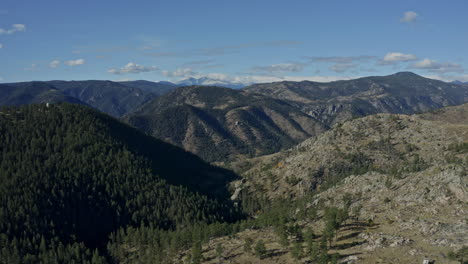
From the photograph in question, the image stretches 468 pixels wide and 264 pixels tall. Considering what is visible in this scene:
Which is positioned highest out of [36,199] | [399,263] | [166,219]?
[399,263]

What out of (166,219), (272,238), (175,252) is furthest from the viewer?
(166,219)

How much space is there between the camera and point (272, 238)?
12206 cm

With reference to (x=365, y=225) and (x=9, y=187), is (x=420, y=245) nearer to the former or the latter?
(x=365, y=225)

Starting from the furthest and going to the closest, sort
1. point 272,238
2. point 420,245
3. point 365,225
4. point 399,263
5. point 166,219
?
point 166,219 < point 272,238 < point 365,225 < point 420,245 < point 399,263

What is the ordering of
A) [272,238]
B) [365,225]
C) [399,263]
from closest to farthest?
1. [399,263]
2. [365,225]
3. [272,238]

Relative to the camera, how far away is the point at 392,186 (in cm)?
14525

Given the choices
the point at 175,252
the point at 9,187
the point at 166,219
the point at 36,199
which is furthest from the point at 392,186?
the point at 9,187

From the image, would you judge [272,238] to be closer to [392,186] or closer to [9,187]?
[392,186]

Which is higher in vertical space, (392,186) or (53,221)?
(392,186)

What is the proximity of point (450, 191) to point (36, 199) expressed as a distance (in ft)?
694

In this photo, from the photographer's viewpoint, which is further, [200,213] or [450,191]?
[200,213]

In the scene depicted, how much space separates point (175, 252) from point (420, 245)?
90.2 metres

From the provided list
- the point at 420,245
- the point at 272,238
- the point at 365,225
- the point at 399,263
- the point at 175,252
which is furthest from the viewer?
the point at 175,252

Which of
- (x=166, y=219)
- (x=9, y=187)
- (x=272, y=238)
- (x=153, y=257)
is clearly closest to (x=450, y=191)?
(x=272, y=238)
